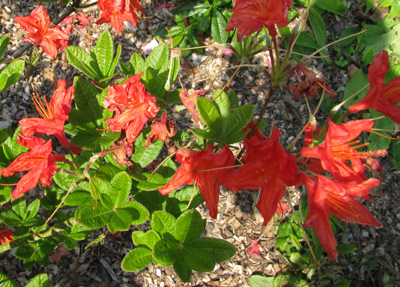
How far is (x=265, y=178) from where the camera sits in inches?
42.4

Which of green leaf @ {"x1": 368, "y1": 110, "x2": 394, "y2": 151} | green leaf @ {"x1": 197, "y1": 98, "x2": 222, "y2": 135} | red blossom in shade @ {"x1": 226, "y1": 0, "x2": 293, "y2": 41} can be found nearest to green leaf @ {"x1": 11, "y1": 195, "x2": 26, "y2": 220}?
green leaf @ {"x1": 197, "y1": 98, "x2": 222, "y2": 135}

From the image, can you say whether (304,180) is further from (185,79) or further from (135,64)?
(185,79)

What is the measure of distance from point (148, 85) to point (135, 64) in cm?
18

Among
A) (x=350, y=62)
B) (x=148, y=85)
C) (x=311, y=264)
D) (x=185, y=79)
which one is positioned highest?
(x=148, y=85)

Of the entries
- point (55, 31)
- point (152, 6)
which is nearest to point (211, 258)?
point (55, 31)

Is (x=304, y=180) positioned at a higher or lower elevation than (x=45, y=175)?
lower

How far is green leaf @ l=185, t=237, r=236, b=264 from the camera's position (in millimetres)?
1225

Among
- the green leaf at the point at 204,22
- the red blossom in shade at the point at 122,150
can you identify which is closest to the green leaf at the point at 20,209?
the red blossom in shade at the point at 122,150

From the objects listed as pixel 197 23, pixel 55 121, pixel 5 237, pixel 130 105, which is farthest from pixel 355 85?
pixel 5 237

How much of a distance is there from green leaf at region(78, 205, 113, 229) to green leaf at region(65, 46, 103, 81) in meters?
0.56

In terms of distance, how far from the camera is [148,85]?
1.27 metres

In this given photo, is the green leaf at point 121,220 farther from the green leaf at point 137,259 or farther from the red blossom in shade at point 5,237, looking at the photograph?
the red blossom in shade at point 5,237

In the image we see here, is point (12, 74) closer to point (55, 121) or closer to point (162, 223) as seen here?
point (55, 121)

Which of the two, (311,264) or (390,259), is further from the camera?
(390,259)
